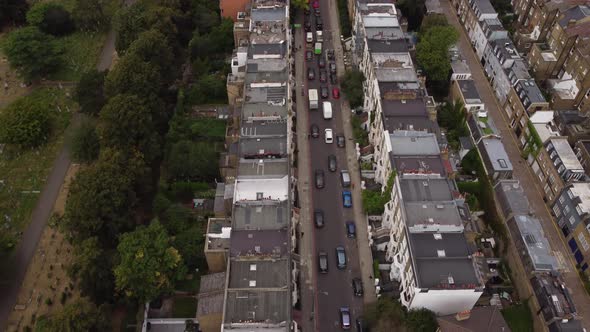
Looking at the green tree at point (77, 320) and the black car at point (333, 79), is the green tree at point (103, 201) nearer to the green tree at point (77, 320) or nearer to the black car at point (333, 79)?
the green tree at point (77, 320)

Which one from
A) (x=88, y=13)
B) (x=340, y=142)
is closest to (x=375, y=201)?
(x=340, y=142)

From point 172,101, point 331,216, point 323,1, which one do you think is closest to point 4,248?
point 172,101

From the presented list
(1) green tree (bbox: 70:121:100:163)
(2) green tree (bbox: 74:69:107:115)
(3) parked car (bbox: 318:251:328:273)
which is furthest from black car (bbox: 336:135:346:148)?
(2) green tree (bbox: 74:69:107:115)

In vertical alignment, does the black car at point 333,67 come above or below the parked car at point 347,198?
above

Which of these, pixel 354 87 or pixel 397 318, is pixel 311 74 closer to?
pixel 354 87

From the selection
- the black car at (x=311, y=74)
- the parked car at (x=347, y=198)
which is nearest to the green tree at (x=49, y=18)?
the black car at (x=311, y=74)

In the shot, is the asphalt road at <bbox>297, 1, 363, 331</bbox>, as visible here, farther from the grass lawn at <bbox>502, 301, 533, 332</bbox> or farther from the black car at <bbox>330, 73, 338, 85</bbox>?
the grass lawn at <bbox>502, 301, 533, 332</bbox>
